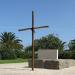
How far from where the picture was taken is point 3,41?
77.2m

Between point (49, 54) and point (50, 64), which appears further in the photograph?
point (49, 54)

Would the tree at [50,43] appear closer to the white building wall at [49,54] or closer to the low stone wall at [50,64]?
the white building wall at [49,54]

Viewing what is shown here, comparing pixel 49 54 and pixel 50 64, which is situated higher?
pixel 49 54

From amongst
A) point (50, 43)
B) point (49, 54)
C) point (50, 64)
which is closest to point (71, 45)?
point (50, 43)

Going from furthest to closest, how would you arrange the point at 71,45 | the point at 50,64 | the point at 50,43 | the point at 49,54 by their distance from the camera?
the point at 50,43 → the point at 71,45 → the point at 49,54 → the point at 50,64

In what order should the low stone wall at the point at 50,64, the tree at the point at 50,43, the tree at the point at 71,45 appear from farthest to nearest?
the tree at the point at 50,43 < the tree at the point at 71,45 < the low stone wall at the point at 50,64

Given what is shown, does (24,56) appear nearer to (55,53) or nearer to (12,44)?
(12,44)

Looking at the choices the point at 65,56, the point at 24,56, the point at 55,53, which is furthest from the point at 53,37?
the point at 55,53

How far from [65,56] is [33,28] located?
1201 inches

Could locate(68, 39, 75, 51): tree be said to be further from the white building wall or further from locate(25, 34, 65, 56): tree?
the white building wall

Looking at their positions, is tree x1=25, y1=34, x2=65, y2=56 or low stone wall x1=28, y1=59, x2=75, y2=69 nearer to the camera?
low stone wall x1=28, y1=59, x2=75, y2=69

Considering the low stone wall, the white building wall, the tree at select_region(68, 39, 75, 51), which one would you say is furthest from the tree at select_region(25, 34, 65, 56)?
the low stone wall

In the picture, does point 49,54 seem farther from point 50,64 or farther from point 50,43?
point 50,43

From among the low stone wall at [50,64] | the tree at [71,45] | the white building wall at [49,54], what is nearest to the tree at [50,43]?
the tree at [71,45]
